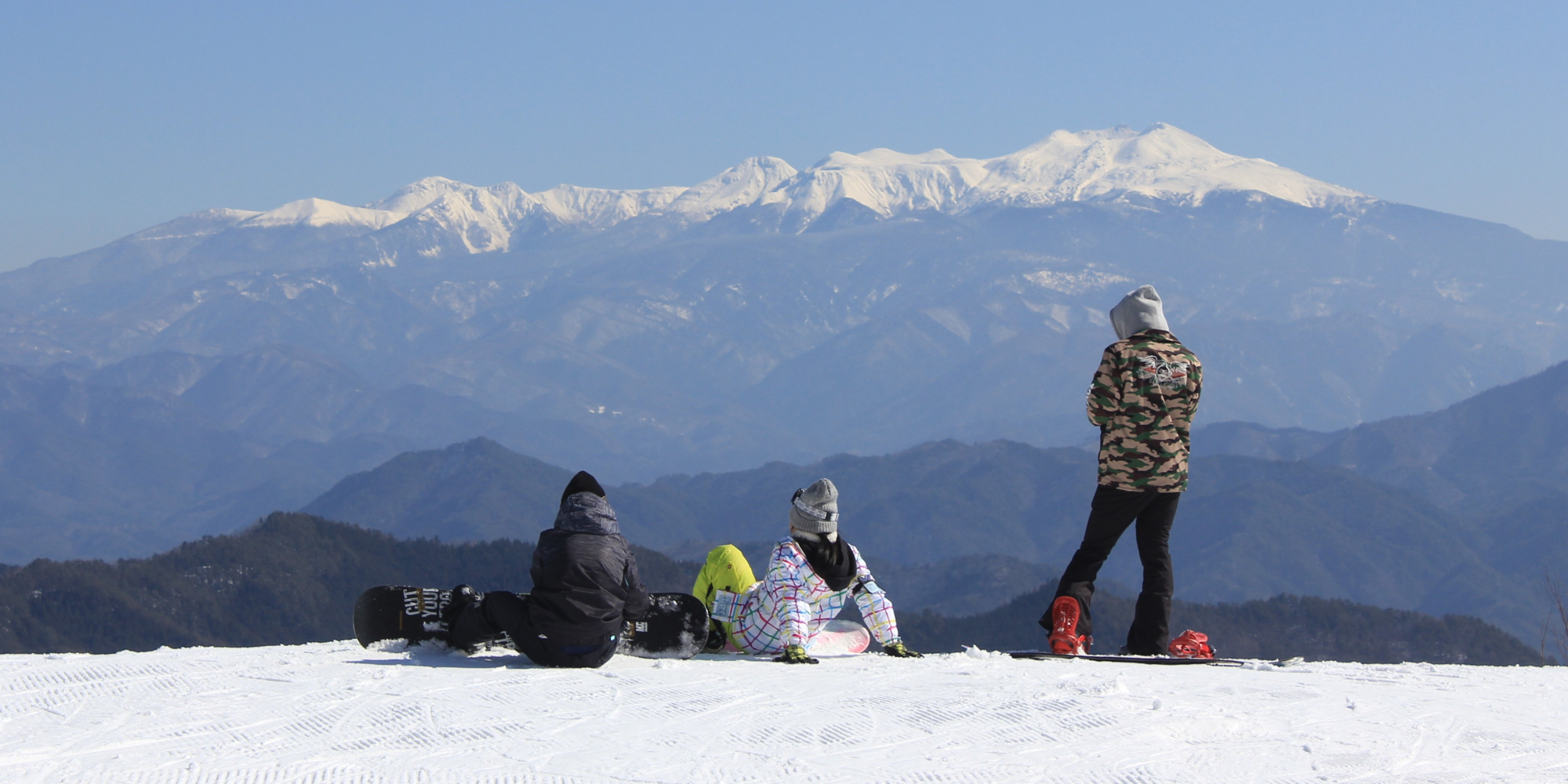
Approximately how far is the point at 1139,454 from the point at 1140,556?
77 cm

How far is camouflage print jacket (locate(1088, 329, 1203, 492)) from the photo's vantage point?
916 cm

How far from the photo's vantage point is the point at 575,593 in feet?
28.1

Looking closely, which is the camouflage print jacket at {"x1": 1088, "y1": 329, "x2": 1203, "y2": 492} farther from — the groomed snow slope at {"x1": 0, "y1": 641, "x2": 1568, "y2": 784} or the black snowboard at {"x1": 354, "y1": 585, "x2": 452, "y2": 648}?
the black snowboard at {"x1": 354, "y1": 585, "x2": 452, "y2": 648}

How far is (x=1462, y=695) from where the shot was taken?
823cm

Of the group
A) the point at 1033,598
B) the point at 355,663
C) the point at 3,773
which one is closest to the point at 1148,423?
the point at 355,663

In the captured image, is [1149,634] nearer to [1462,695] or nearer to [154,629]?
[1462,695]

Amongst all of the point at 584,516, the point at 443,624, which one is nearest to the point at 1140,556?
the point at 584,516

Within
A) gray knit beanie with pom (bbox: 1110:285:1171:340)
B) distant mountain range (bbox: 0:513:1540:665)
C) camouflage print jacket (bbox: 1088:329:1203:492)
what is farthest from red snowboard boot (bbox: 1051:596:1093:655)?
distant mountain range (bbox: 0:513:1540:665)

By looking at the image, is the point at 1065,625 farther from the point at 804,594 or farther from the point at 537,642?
the point at 537,642

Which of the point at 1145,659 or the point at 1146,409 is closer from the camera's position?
the point at 1146,409

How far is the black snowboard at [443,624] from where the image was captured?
9.42 metres

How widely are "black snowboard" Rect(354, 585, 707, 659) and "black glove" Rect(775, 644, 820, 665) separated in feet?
2.38

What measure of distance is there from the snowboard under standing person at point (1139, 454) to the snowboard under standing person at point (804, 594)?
1.41 metres

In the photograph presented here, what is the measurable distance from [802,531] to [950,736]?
2893mm
